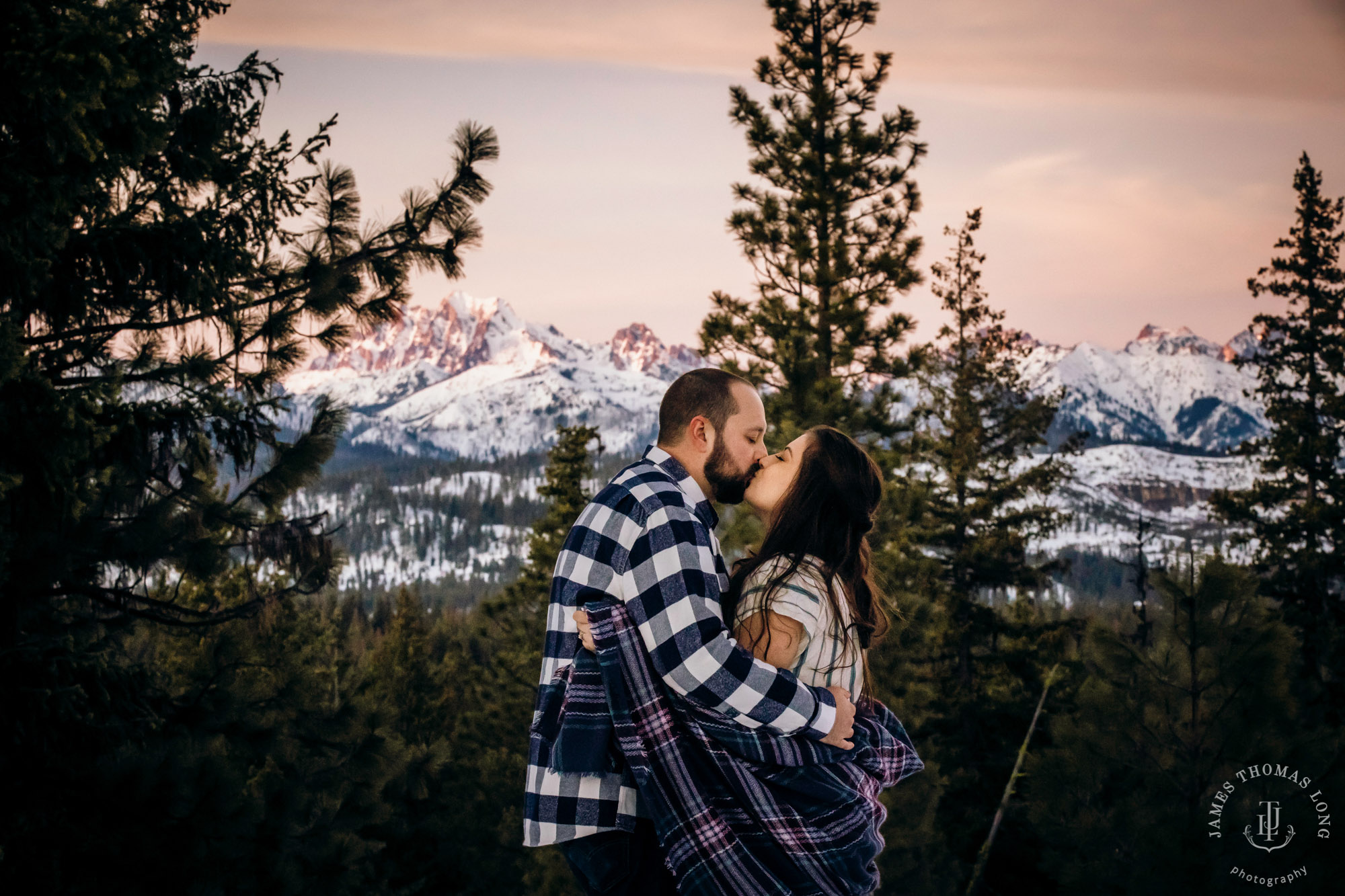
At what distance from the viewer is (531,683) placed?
73.0 feet

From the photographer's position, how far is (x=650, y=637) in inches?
110

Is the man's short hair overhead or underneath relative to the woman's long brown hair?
overhead

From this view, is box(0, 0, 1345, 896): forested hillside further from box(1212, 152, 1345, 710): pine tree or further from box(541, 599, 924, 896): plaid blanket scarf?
box(1212, 152, 1345, 710): pine tree

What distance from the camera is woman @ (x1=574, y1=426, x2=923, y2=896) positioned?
9.22ft

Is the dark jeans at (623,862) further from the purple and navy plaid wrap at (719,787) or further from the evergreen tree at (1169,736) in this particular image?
the evergreen tree at (1169,736)

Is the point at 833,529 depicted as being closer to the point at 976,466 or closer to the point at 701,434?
the point at 701,434

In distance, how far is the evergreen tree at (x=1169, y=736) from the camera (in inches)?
259

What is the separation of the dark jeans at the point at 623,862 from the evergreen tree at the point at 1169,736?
17.6ft

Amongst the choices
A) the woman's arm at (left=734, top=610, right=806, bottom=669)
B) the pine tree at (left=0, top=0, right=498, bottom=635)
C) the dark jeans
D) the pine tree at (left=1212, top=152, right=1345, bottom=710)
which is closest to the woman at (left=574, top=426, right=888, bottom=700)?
the woman's arm at (left=734, top=610, right=806, bottom=669)

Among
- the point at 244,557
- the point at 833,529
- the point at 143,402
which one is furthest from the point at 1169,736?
the point at 244,557

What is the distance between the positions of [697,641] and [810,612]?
0.53 m

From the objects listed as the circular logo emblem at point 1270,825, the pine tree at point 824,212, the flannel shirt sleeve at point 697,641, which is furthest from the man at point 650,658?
→ the pine tree at point 824,212

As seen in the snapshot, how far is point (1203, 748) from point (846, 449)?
5609 mm

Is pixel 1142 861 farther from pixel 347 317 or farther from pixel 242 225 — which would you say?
pixel 242 225
